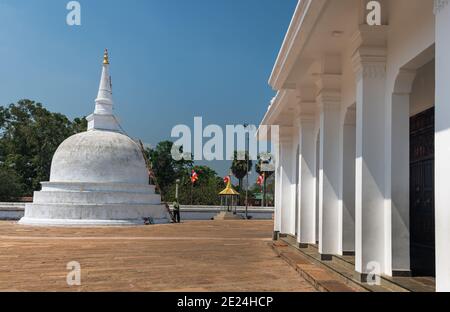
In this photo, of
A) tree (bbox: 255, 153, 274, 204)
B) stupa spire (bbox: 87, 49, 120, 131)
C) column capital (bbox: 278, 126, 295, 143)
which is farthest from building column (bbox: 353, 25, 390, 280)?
tree (bbox: 255, 153, 274, 204)

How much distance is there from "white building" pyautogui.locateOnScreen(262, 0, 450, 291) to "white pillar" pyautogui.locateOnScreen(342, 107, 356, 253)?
2 centimetres

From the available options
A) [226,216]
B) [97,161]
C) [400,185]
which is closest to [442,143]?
[400,185]

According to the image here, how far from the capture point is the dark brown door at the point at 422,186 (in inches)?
364

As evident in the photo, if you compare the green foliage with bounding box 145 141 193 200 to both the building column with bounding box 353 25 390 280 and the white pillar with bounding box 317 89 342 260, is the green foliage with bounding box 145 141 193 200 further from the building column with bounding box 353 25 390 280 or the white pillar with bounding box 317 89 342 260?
the building column with bounding box 353 25 390 280

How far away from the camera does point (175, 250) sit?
13023 millimetres

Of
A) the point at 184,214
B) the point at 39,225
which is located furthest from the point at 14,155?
the point at 39,225

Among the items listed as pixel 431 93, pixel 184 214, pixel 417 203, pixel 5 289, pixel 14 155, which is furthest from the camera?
pixel 14 155

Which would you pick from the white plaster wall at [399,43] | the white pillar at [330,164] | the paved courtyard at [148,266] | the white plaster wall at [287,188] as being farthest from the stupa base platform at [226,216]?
the white plaster wall at [399,43]

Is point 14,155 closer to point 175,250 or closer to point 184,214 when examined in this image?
point 184,214

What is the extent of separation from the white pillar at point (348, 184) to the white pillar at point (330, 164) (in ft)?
0.67

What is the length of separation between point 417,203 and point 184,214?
24099 millimetres

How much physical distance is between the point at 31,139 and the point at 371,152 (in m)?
46.0

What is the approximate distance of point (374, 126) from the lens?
22.9 feet

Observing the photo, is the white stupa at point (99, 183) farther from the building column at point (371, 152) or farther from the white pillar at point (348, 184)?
the building column at point (371, 152)
